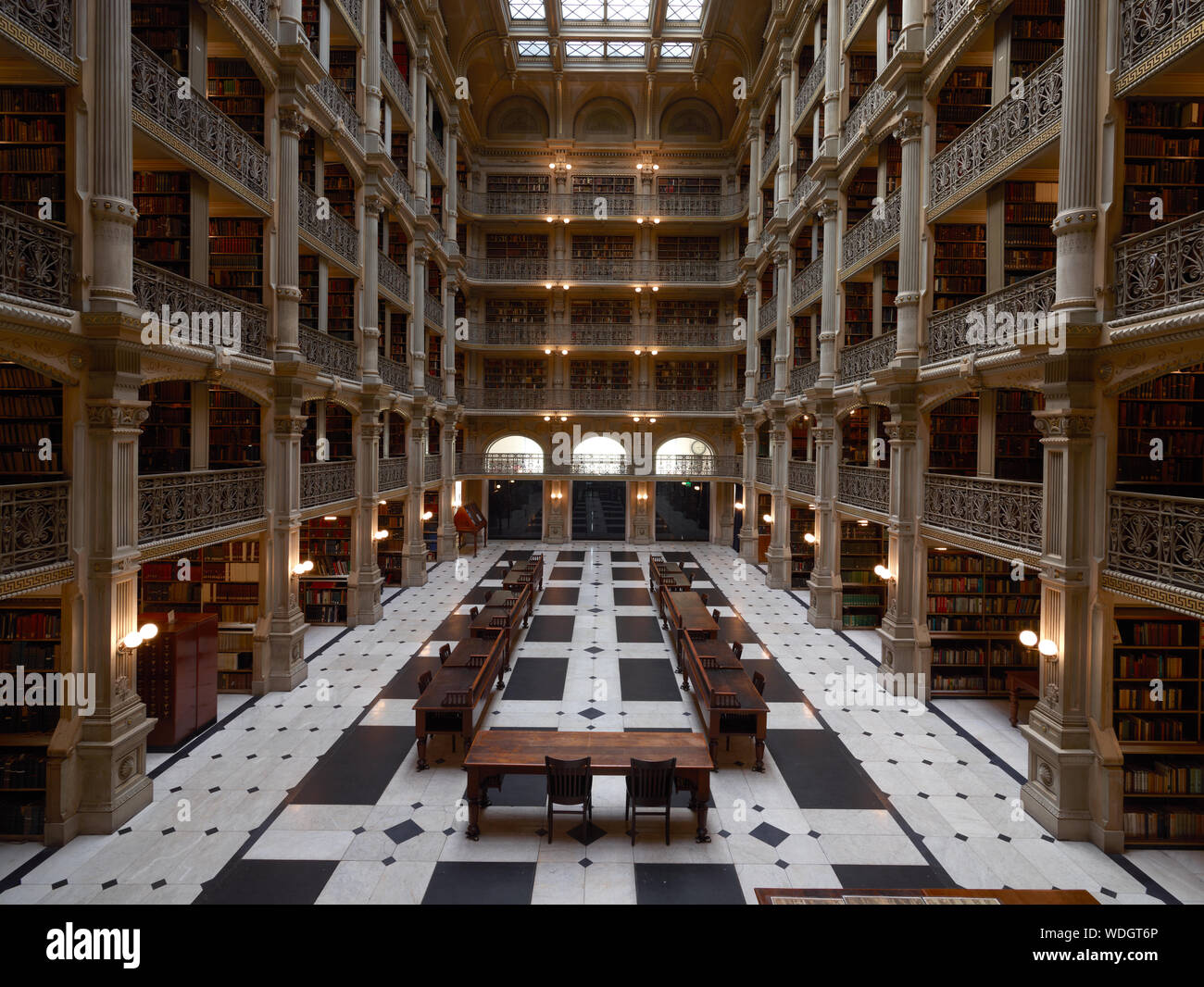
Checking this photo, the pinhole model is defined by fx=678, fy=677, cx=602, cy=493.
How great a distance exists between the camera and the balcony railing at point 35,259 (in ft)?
16.6

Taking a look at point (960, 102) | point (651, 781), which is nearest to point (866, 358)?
point (960, 102)

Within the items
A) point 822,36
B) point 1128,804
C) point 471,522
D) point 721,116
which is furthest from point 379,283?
point 721,116

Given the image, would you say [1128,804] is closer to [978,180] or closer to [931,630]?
[931,630]

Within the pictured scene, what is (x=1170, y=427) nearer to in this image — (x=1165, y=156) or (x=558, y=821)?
(x=1165, y=156)

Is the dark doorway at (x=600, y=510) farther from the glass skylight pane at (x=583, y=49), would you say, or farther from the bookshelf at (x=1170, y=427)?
the bookshelf at (x=1170, y=427)

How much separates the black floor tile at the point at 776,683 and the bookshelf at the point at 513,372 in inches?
600

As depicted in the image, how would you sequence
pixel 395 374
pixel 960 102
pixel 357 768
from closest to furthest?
pixel 357 768 < pixel 960 102 < pixel 395 374

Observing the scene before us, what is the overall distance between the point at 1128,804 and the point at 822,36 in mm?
14807

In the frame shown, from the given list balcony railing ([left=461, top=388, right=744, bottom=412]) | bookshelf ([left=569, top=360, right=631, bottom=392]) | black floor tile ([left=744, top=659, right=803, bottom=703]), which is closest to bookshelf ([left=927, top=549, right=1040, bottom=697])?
black floor tile ([left=744, top=659, right=803, bottom=703])

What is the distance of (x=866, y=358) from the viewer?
11.5 metres

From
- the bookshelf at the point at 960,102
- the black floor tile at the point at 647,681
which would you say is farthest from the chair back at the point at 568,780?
the bookshelf at the point at 960,102

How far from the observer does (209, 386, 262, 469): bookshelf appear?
10.1 meters

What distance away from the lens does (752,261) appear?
1988 cm

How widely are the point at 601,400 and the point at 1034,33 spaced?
16.4 metres
